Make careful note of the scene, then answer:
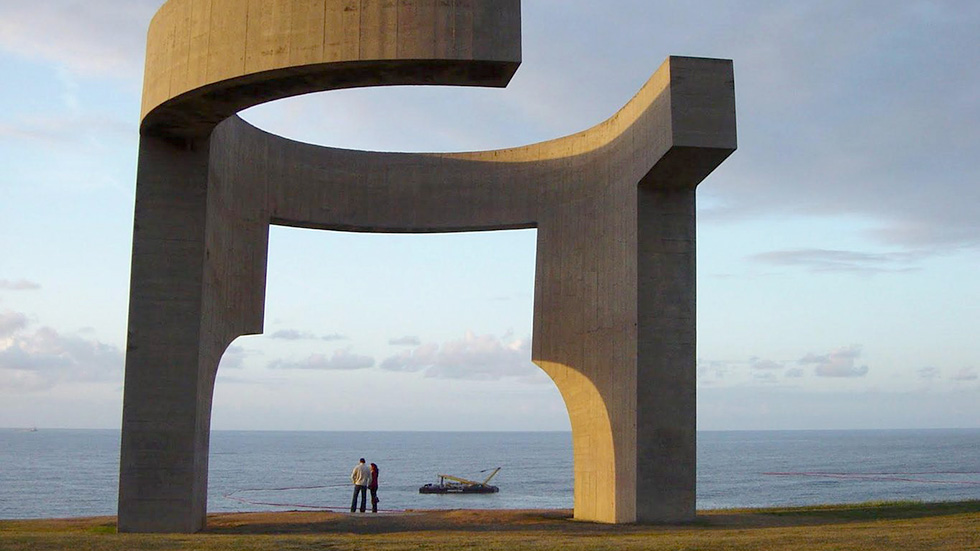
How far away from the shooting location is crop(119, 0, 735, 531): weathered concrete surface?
11.7m

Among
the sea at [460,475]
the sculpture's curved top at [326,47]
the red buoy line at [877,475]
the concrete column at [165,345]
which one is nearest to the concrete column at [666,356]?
the sculpture's curved top at [326,47]

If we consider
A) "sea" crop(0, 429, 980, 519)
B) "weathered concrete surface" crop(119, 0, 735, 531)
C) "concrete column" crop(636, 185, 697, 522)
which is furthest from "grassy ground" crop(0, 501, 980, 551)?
"sea" crop(0, 429, 980, 519)

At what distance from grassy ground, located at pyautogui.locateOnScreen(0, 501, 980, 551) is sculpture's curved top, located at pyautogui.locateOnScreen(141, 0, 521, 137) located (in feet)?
17.0

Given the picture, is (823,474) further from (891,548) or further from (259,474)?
(891,548)

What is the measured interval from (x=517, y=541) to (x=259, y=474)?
230 feet

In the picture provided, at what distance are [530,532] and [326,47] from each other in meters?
6.75

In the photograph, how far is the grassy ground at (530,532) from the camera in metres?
10.5

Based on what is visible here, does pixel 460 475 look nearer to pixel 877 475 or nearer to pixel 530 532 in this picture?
pixel 877 475

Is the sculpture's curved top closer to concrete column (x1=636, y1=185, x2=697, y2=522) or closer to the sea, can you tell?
concrete column (x1=636, y1=185, x2=697, y2=522)

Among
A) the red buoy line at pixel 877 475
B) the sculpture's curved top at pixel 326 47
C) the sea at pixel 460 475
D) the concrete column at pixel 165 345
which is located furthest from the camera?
the red buoy line at pixel 877 475

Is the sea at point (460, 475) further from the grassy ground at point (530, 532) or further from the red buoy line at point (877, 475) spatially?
the grassy ground at point (530, 532)

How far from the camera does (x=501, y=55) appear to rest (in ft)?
36.8

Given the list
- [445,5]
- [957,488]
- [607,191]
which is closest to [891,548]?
[445,5]

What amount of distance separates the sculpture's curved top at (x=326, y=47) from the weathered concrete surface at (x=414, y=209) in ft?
0.08
